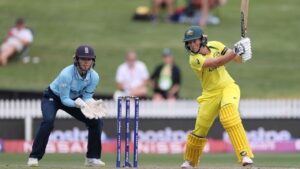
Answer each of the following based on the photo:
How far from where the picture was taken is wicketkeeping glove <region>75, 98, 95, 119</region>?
40.9 feet

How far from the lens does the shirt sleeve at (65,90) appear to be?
12.5 meters

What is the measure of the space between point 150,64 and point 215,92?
11884 mm

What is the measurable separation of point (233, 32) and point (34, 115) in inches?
326

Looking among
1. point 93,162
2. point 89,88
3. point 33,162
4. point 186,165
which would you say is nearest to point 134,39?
point 93,162

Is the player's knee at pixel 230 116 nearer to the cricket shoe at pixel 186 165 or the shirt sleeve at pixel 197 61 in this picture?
the shirt sleeve at pixel 197 61

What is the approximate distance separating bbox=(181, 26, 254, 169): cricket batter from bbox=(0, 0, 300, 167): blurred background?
6277mm

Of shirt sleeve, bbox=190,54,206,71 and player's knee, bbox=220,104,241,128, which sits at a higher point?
shirt sleeve, bbox=190,54,206,71

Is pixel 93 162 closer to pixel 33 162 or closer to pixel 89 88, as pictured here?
pixel 33 162

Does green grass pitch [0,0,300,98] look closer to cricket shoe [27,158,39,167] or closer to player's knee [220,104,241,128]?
cricket shoe [27,158,39,167]

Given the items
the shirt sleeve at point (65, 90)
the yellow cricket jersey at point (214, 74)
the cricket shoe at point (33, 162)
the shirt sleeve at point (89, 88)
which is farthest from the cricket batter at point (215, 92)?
the cricket shoe at point (33, 162)

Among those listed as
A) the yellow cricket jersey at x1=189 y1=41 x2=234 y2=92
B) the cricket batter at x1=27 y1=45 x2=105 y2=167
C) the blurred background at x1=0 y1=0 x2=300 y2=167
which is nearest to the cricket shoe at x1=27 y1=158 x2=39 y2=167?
the cricket batter at x1=27 y1=45 x2=105 y2=167

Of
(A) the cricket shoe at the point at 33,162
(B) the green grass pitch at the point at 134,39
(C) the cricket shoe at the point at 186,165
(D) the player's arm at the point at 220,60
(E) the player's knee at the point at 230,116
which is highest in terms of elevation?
(B) the green grass pitch at the point at 134,39

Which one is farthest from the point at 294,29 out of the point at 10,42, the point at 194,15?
the point at 10,42

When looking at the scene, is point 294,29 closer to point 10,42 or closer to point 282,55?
point 282,55
